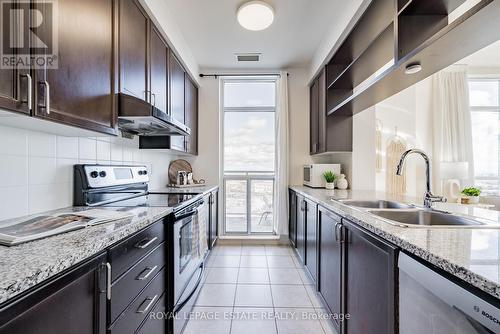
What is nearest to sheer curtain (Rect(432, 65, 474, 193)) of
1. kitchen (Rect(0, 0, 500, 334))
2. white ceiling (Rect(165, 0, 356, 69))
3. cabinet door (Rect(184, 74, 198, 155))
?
kitchen (Rect(0, 0, 500, 334))

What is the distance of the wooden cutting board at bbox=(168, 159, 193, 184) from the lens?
3.58 m

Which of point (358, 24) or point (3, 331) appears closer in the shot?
point (3, 331)

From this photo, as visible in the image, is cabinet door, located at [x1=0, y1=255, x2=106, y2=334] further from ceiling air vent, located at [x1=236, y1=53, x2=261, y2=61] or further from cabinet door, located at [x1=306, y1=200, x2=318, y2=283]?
ceiling air vent, located at [x1=236, y1=53, x2=261, y2=61]

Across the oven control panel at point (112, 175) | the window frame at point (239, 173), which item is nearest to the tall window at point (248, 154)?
the window frame at point (239, 173)

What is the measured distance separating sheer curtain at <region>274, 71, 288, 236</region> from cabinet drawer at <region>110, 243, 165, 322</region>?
8.18 feet

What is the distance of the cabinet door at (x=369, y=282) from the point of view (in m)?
1.01

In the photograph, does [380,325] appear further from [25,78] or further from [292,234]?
[292,234]

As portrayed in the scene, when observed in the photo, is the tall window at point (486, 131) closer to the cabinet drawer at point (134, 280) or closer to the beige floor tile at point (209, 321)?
the beige floor tile at point (209, 321)

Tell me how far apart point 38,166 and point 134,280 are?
83cm

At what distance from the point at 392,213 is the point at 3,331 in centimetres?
188

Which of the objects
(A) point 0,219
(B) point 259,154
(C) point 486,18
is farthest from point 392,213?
(B) point 259,154

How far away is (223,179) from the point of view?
160 inches

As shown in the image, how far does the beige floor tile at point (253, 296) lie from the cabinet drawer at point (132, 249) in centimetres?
118

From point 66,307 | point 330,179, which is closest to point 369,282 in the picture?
point 66,307
